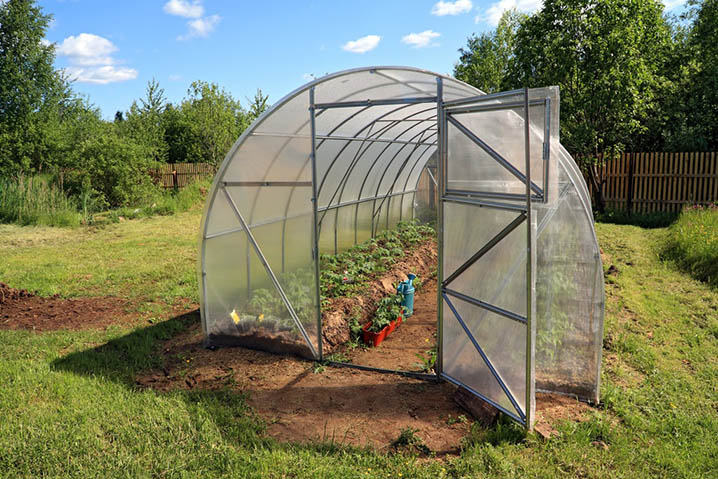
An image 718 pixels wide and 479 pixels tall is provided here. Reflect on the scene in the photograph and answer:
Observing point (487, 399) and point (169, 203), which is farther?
point (169, 203)

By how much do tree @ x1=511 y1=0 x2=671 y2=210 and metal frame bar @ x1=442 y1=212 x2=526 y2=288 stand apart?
38.0 feet

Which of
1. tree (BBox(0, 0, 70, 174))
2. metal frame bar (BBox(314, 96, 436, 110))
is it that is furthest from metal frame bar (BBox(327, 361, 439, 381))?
tree (BBox(0, 0, 70, 174))

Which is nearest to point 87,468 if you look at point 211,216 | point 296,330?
point 296,330

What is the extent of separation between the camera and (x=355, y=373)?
557 cm

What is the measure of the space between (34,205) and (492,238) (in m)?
16.0

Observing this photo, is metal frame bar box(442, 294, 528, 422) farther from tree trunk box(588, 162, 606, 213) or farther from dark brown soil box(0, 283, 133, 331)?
tree trunk box(588, 162, 606, 213)

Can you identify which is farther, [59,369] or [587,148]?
[587,148]

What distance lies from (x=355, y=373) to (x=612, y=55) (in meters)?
13.2

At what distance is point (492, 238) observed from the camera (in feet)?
15.1

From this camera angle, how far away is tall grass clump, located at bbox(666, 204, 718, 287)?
882 cm

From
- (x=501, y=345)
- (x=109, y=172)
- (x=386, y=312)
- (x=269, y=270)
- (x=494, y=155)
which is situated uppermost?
(x=109, y=172)

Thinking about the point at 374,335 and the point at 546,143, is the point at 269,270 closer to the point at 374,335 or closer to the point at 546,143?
the point at 374,335

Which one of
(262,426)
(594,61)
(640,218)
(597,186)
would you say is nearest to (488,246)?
(262,426)

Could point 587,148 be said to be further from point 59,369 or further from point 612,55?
point 59,369
